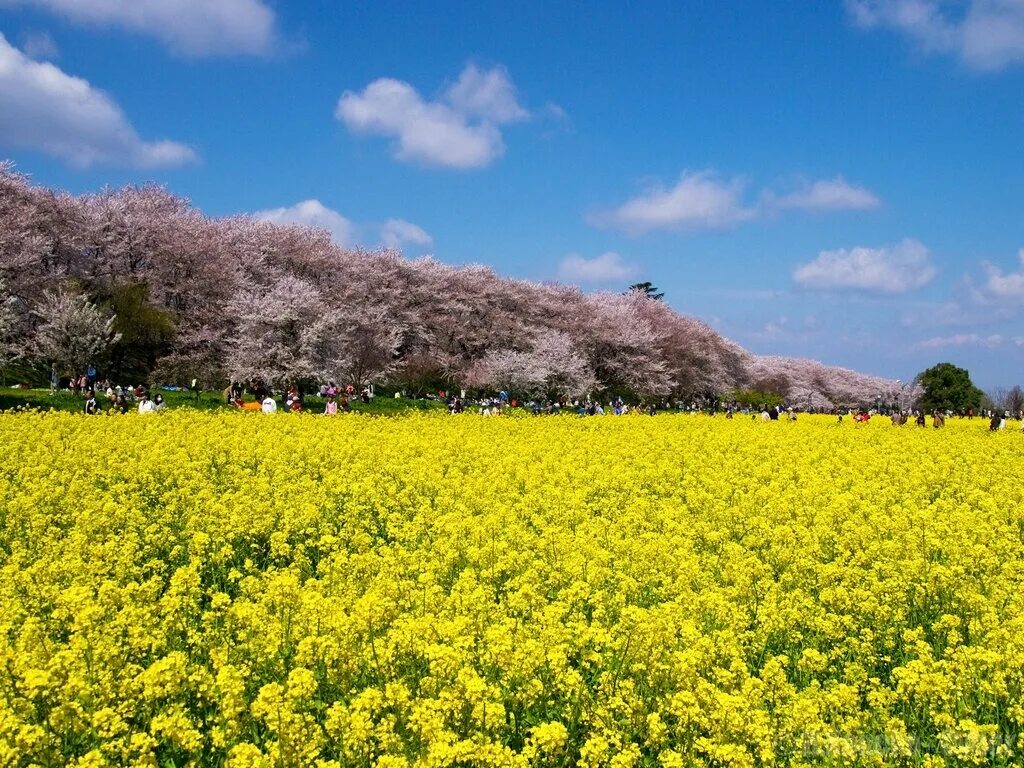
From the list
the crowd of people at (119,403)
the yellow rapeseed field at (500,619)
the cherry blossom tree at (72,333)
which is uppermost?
the cherry blossom tree at (72,333)

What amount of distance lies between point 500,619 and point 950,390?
95988 mm

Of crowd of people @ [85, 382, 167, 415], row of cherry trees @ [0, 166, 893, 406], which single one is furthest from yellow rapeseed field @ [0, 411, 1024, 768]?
row of cherry trees @ [0, 166, 893, 406]

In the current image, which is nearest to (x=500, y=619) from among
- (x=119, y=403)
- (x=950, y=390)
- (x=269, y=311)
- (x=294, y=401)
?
(x=119, y=403)

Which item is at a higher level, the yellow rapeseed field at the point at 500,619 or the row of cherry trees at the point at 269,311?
the row of cherry trees at the point at 269,311

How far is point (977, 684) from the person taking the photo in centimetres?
604

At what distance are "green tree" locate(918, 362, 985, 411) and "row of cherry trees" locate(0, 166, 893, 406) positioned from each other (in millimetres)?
36834

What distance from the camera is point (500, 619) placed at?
6.57 meters

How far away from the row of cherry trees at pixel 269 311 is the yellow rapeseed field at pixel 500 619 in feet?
91.8

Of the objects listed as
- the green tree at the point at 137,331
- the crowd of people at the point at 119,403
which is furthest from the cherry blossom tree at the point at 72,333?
the crowd of people at the point at 119,403

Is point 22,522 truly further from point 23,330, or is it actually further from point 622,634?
point 23,330

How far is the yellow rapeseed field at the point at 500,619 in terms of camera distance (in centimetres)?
489

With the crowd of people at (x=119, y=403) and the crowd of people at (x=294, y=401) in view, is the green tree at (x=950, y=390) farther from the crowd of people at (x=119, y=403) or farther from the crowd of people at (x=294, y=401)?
the crowd of people at (x=119, y=403)

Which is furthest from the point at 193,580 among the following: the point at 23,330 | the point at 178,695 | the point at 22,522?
the point at 23,330

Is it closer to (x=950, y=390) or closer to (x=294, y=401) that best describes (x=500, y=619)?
(x=294, y=401)
